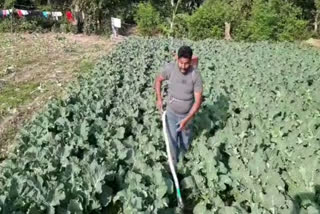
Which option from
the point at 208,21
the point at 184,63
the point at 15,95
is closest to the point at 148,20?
the point at 208,21

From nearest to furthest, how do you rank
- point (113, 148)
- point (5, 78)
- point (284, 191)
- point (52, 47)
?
point (284, 191)
point (113, 148)
point (5, 78)
point (52, 47)

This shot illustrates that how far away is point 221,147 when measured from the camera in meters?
6.29

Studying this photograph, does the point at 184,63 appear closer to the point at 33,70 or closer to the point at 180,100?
the point at 180,100

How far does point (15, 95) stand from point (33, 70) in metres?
3.68

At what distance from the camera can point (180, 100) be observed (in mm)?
5773

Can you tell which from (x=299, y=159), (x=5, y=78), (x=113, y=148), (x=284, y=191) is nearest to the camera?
(x=284, y=191)

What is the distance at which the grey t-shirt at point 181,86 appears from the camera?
5.58 m

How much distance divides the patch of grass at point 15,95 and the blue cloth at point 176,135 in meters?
4.41

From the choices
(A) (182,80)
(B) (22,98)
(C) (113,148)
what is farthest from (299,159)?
(B) (22,98)

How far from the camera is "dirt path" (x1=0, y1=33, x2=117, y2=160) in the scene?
9070 millimetres

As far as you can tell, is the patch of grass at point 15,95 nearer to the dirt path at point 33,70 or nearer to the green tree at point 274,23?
the dirt path at point 33,70

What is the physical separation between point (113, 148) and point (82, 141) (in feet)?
1.41

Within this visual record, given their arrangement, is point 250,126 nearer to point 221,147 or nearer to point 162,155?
point 221,147

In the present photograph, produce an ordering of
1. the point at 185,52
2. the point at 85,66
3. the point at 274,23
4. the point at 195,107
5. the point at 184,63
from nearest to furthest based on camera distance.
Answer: the point at 185,52 → the point at 184,63 → the point at 195,107 → the point at 85,66 → the point at 274,23
